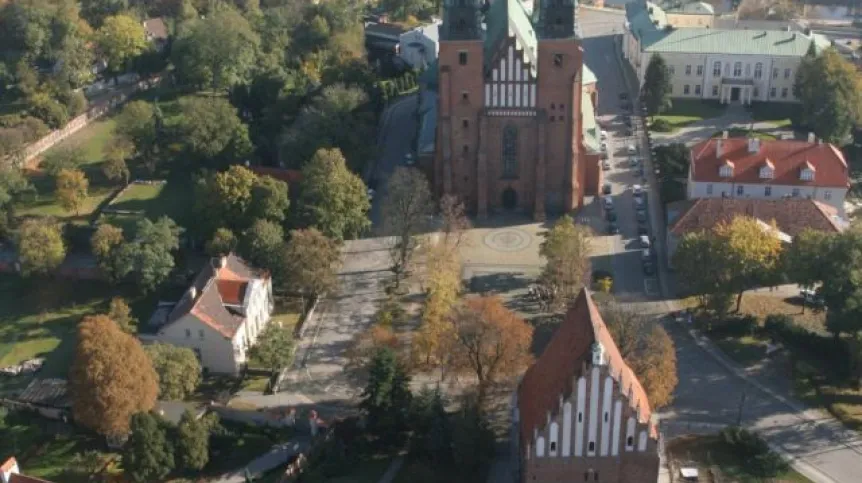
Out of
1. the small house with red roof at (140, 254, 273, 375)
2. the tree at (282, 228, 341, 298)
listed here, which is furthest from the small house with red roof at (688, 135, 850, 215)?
the small house with red roof at (140, 254, 273, 375)

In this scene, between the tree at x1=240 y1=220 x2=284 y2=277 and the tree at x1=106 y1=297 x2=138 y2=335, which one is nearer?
the tree at x1=106 y1=297 x2=138 y2=335

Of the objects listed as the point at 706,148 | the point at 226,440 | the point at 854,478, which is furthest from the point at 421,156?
the point at 854,478

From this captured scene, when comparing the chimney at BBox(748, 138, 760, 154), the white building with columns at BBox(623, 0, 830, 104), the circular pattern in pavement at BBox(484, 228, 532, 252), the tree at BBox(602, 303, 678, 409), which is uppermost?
the white building with columns at BBox(623, 0, 830, 104)

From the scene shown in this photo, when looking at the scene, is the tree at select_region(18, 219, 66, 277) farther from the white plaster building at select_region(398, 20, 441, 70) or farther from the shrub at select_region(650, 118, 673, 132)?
the shrub at select_region(650, 118, 673, 132)

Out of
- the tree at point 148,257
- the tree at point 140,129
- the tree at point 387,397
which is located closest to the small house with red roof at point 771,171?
the tree at point 387,397

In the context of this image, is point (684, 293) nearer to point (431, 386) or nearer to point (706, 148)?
point (706, 148)

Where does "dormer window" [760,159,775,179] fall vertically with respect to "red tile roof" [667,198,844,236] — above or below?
above

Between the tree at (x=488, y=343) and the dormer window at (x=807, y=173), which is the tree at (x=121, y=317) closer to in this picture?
the tree at (x=488, y=343)
